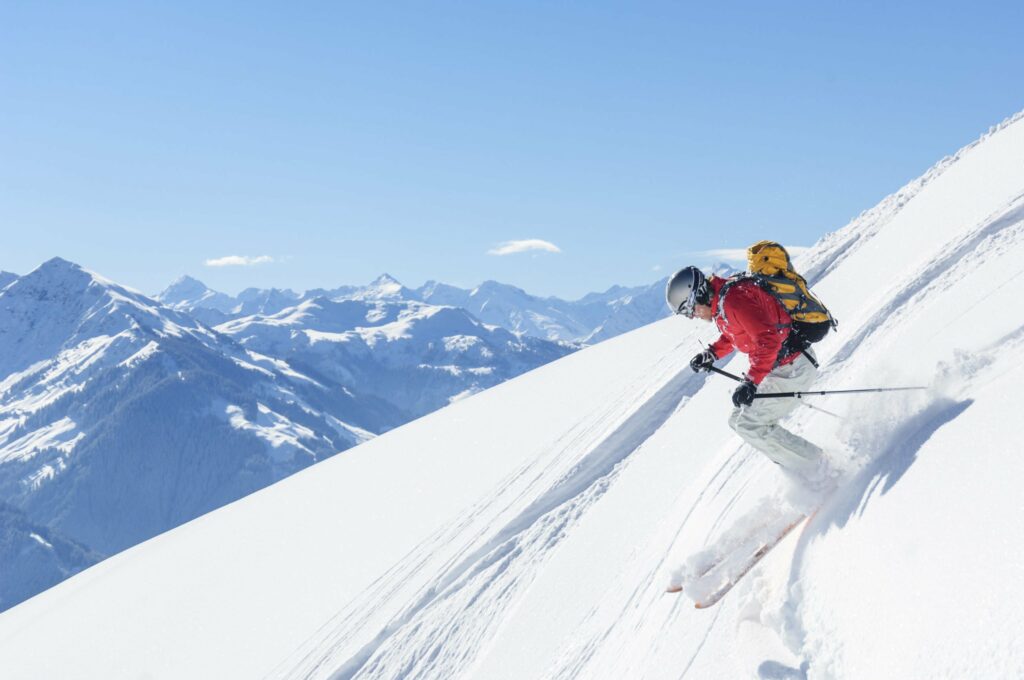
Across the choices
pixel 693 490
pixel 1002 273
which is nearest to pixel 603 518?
pixel 693 490

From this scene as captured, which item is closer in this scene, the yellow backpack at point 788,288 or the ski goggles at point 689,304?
the yellow backpack at point 788,288

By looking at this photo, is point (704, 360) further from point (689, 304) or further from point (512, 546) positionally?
point (512, 546)

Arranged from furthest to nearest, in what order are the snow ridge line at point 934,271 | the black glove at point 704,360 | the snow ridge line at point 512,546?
the snow ridge line at point 934,271, the snow ridge line at point 512,546, the black glove at point 704,360

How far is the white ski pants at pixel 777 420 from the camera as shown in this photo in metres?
6.85

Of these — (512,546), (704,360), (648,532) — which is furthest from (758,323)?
(512,546)

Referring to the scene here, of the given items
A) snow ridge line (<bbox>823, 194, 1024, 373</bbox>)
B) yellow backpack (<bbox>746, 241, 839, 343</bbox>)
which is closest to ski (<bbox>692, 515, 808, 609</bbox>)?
yellow backpack (<bbox>746, 241, 839, 343</bbox>)

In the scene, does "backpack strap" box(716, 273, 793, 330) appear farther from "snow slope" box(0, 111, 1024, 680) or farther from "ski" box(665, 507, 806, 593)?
"ski" box(665, 507, 806, 593)

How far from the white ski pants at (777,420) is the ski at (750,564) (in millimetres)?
556

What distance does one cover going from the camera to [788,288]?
695cm

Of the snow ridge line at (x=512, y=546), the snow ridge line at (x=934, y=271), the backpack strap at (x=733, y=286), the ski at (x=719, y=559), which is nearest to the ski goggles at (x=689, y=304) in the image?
the backpack strap at (x=733, y=286)

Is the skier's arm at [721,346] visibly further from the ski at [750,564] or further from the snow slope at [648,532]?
the ski at [750,564]

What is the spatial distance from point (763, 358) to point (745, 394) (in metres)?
0.38

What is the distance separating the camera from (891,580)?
4.66m

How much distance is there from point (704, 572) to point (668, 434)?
672 cm
